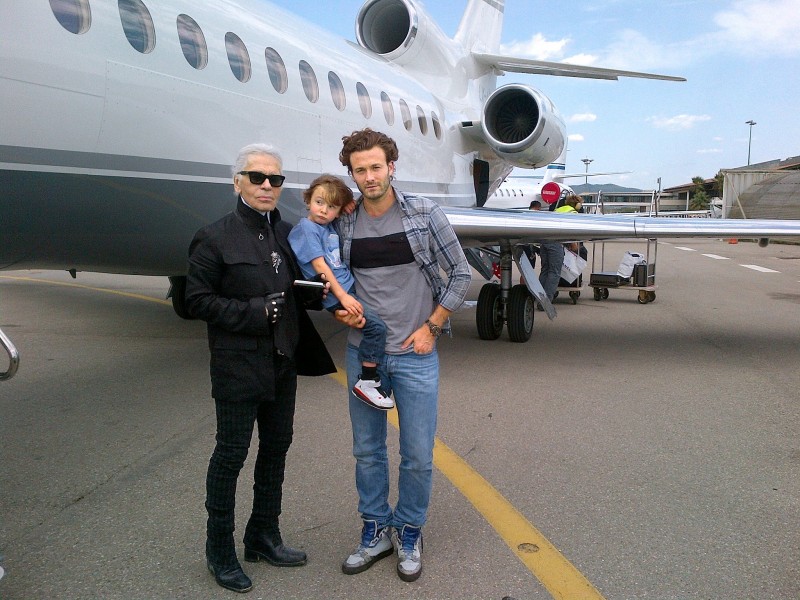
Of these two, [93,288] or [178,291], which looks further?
[93,288]

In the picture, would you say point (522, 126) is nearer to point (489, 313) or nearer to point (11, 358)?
point (489, 313)

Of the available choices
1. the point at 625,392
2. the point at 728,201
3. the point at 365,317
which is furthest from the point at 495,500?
the point at 728,201

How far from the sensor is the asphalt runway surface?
3.02 metres

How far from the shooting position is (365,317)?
115 inches

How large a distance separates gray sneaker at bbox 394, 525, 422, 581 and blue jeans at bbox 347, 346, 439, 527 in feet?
0.13

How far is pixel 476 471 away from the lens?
4.21 meters

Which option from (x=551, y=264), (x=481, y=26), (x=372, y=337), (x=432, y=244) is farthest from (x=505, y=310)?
(x=481, y=26)

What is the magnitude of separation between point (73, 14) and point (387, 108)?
455 cm

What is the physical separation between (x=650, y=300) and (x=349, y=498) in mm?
9730

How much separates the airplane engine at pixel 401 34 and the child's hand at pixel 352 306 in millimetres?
8904

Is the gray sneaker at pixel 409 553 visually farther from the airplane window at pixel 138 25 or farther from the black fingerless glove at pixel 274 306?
the airplane window at pixel 138 25

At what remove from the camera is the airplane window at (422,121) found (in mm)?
9227

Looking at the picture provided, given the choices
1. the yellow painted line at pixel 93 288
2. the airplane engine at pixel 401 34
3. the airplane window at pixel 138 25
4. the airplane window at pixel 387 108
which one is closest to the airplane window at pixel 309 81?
the airplane window at pixel 387 108

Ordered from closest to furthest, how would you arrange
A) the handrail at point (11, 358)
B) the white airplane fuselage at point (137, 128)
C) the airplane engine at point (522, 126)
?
the handrail at point (11, 358) → the white airplane fuselage at point (137, 128) → the airplane engine at point (522, 126)
